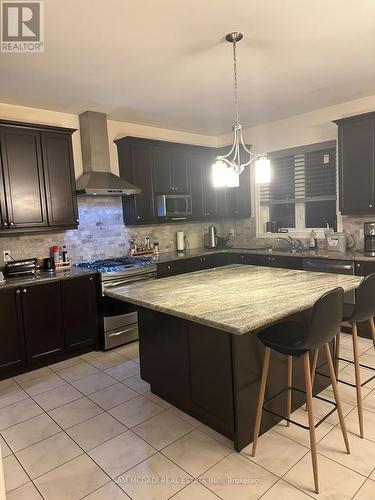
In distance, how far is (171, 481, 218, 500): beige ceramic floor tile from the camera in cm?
185

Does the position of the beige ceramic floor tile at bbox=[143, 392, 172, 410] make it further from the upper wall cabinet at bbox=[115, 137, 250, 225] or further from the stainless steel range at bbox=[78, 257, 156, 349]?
the upper wall cabinet at bbox=[115, 137, 250, 225]

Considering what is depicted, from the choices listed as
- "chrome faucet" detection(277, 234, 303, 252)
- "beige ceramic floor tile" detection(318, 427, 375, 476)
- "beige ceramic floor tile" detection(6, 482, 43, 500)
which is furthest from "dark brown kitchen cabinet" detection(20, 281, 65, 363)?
"chrome faucet" detection(277, 234, 303, 252)

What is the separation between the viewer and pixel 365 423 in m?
2.38

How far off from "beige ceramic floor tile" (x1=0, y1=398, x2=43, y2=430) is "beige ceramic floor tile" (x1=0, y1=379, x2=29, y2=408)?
7cm

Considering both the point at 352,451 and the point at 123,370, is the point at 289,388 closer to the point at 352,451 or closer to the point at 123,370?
the point at 352,451

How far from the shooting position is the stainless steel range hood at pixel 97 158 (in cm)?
419

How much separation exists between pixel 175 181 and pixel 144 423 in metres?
3.42

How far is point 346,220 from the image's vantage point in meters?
4.56

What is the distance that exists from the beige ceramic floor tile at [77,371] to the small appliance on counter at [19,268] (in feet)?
3.51

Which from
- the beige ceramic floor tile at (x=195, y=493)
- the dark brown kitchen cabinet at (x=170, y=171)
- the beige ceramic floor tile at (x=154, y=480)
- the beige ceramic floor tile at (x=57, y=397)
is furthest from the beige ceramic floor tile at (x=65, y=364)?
the dark brown kitchen cabinet at (x=170, y=171)

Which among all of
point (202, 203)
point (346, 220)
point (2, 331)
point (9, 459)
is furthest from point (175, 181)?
point (9, 459)

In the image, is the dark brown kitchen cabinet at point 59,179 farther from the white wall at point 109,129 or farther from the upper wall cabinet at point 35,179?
the white wall at point 109,129

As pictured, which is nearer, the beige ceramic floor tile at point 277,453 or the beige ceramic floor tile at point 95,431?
the beige ceramic floor tile at point 277,453

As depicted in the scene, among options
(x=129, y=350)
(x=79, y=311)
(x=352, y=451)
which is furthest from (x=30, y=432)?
(x=352, y=451)
